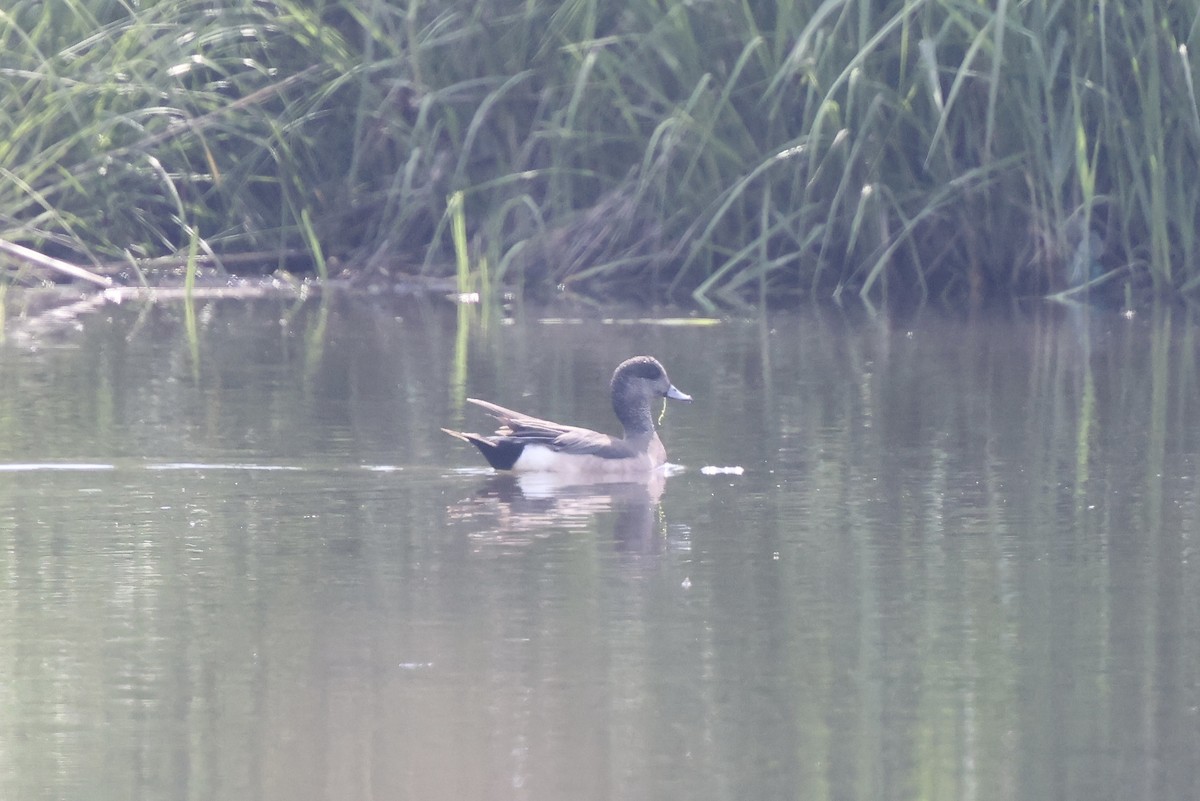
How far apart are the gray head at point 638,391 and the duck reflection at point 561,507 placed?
1.59ft

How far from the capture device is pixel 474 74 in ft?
46.1

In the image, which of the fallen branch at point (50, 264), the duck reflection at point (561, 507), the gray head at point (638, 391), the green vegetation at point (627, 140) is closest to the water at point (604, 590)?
the duck reflection at point (561, 507)

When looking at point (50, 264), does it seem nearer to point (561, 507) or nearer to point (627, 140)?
point (627, 140)

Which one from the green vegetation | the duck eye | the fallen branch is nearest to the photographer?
the duck eye

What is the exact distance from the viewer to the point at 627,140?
525 inches

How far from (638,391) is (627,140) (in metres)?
5.52

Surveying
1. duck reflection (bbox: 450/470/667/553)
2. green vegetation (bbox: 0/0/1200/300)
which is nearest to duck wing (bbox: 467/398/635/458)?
duck reflection (bbox: 450/470/667/553)

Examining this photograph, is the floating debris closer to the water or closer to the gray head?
the water

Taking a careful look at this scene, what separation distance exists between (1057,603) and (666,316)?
24.0 feet

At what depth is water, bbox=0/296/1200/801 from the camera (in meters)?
3.97

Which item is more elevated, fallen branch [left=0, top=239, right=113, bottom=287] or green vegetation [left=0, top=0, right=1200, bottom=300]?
green vegetation [left=0, top=0, right=1200, bottom=300]

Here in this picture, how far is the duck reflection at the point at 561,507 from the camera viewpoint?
6188 millimetres

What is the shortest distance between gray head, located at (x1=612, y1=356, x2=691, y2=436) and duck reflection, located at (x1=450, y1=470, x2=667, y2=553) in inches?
19.1

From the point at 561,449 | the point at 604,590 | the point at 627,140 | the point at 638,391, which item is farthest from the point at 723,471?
the point at 627,140
